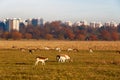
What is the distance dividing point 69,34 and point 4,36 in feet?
111

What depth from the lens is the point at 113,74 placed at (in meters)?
24.7

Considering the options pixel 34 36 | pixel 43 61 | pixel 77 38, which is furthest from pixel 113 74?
pixel 34 36

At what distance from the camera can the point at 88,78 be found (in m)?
22.3

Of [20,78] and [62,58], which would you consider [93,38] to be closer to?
[62,58]

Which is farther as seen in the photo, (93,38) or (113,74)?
(93,38)

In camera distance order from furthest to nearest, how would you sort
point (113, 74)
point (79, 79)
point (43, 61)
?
point (43, 61) < point (113, 74) < point (79, 79)

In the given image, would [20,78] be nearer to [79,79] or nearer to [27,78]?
[27,78]

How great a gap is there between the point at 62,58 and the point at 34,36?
13439cm

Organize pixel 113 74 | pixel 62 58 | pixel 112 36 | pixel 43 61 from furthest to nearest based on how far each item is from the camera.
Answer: pixel 112 36, pixel 62 58, pixel 43 61, pixel 113 74

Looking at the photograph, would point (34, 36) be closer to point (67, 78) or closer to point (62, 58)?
point (62, 58)

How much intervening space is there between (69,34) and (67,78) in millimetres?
140748

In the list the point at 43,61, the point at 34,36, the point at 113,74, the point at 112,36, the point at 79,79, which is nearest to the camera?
the point at 79,79

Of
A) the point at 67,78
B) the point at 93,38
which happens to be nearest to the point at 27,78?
the point at 67,78

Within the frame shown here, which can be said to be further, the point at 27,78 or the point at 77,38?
the point at 77,38
